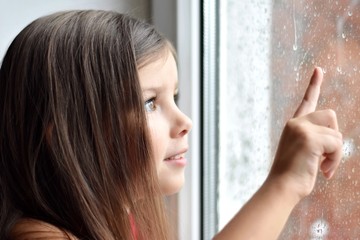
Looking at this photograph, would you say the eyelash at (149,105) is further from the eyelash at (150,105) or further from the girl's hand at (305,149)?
the girl's hand at (305,149)

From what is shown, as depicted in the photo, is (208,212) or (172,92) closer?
(172,92)

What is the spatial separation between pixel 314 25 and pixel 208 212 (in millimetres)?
411

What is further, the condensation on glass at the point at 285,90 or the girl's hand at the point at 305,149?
the condensation on glass at the point at 285,90

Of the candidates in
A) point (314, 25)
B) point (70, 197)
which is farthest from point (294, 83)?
point (70, 197)

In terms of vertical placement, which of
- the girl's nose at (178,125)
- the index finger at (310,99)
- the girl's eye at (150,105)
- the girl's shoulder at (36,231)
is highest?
the index finger at (310,99)

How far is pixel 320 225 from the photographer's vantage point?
0.86 metres

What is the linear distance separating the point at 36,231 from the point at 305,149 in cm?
28

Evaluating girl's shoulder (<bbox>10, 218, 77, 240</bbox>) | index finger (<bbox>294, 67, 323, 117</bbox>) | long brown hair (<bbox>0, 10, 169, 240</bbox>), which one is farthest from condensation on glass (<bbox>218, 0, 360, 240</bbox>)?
girl's shoulder (<bbox>10, 218, 77, 240</bbox>)

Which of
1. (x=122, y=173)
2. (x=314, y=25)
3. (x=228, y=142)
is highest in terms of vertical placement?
(x=314, y=25)

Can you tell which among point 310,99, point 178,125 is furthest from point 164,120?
point 310,99

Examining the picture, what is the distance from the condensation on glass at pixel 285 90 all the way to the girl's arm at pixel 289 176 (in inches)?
4.2

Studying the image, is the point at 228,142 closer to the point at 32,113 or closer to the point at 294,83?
the point at 294,83

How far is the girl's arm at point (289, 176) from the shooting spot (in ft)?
2.29

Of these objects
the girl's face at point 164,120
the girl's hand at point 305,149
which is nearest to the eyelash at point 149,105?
the girl's face at point 164,120
